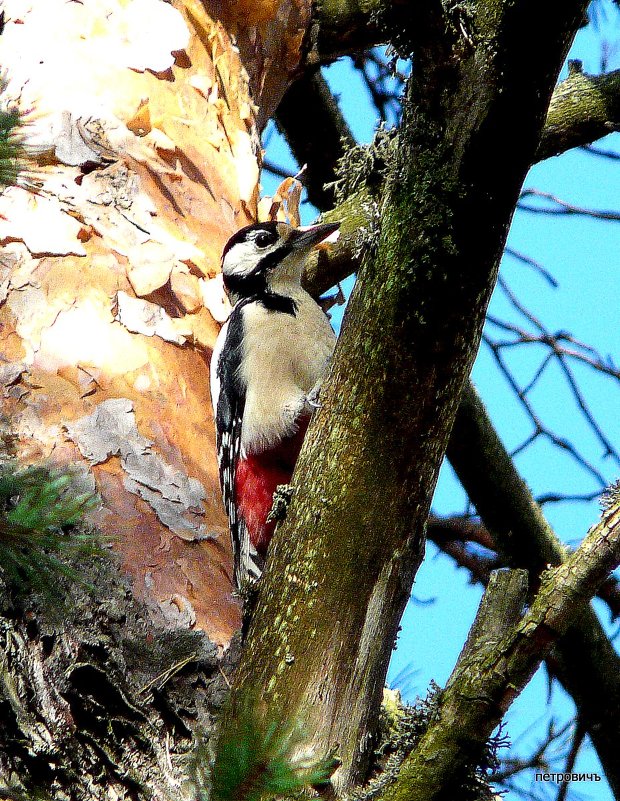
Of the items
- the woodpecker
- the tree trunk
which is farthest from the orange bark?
the woodpecker

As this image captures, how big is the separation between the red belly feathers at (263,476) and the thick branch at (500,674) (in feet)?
4.17

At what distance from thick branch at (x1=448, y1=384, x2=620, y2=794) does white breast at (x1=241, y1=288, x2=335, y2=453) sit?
23.1 inches

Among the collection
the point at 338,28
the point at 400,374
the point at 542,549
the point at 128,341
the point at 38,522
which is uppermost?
the point at 338,28

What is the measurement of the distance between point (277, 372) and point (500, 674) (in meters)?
1.56

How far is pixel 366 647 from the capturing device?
5.29 ft

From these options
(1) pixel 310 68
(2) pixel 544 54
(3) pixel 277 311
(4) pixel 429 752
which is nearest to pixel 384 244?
(2) pixel 544 54

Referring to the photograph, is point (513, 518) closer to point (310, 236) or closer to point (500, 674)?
point (310, 236)

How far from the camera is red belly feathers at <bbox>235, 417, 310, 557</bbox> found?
2.58m

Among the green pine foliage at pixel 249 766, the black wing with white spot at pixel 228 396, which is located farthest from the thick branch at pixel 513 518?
the green pine foliage at pixel 249 766

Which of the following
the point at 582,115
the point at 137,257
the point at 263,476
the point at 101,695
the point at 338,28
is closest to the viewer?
the point at 101,695

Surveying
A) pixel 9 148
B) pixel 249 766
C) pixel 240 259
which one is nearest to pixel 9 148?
pixel 9 148

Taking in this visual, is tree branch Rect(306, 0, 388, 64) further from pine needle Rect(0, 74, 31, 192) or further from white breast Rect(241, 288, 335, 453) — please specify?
pine needle Rect(0, 74, 31, 192)

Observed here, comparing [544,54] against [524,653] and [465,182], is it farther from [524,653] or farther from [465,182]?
[524,653]

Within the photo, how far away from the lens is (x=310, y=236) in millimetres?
2934
